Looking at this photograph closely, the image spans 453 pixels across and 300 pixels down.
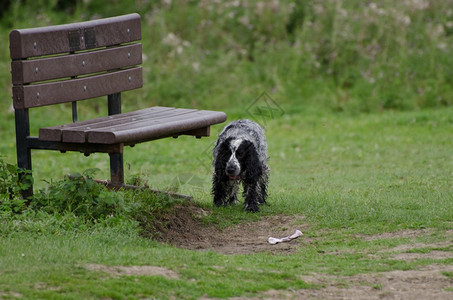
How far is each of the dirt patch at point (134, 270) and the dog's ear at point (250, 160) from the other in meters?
2.48

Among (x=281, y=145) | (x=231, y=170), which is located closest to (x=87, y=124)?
(x=231, y=170)

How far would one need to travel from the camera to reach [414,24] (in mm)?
16453

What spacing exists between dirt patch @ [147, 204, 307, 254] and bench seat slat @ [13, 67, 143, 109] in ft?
4.97

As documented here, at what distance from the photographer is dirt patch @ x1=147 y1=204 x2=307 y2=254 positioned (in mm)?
6301

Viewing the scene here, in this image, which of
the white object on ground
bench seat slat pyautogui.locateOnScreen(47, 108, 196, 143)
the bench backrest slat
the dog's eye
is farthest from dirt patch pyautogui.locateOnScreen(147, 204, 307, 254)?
the bench backrest slat

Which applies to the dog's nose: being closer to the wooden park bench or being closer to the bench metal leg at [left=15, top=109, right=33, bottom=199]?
the wooden park bench

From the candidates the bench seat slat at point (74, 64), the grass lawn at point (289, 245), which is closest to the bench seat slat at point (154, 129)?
the grass lawn at point (289, 245)

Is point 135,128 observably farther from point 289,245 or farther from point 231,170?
point 289,245

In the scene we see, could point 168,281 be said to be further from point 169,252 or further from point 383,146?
point 383,146

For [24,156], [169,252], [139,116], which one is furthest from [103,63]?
[169,252]

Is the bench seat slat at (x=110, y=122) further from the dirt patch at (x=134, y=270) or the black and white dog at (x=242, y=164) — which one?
the dirt patch at (x=134, y=270)

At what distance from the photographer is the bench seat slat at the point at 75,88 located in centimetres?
660

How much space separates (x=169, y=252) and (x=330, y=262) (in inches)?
50.2

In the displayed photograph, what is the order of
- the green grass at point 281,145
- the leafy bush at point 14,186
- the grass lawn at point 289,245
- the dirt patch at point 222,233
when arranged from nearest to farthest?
the grass lawn at point 289,245 < the green grass at point 281,145 < the dirt patch at point 222,233 < the leafy bush at point 14,186
